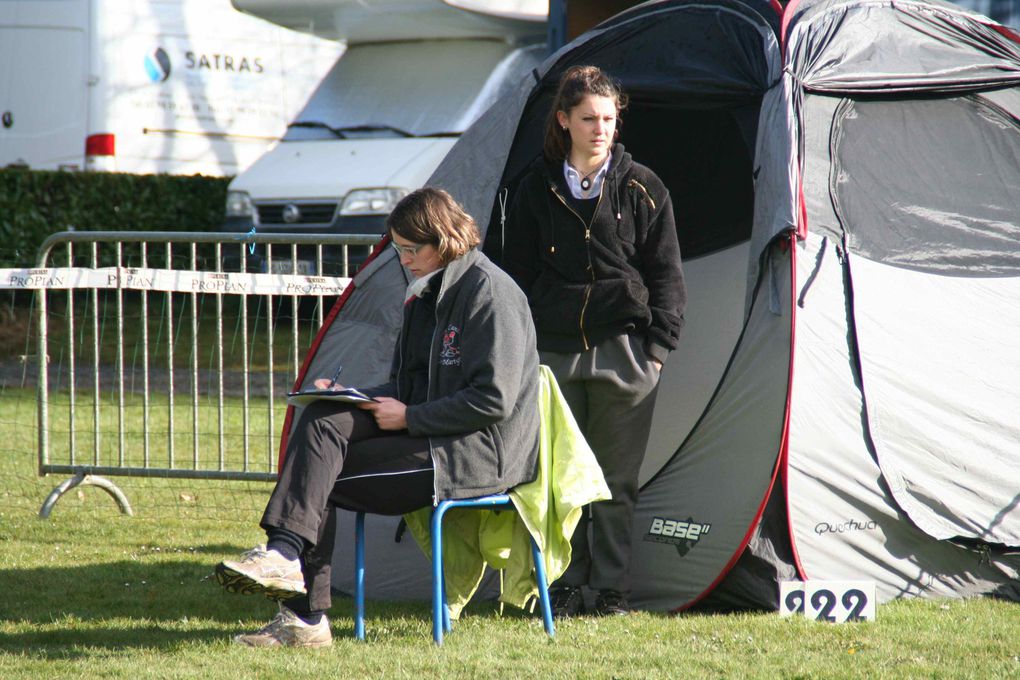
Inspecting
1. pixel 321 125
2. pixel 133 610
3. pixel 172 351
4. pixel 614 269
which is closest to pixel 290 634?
pixel 133 610

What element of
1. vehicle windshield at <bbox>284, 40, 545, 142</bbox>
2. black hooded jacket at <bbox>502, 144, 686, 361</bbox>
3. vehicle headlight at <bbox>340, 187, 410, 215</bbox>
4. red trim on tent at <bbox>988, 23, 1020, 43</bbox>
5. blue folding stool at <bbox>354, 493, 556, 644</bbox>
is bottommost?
blue folding stool at <bbox>354, 493, 556, 644</bbox>

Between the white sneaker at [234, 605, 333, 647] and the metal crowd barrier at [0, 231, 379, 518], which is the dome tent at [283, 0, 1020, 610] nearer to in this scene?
the white sneaker at [234, 605, 333, 647]

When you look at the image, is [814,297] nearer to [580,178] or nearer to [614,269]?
[614,269]

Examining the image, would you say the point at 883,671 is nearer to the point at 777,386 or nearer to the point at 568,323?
the point at 777,386

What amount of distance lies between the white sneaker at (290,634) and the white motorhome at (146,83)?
816 centimetres

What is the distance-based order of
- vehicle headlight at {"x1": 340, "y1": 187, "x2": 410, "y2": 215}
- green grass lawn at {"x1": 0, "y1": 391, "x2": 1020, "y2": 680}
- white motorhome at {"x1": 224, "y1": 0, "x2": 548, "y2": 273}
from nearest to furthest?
green grass lawn at {"x1": 0, "y1": 391, "x2": 1020, "y2": 680} < vehicle headlight at {"x1": 340, "y1": 187, "x2": 410, "y2": 215} < white motorhome at {"x1": 224, "y1": 0, "x2": 548, "y2": 273}

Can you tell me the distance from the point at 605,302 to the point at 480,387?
2.21 ft

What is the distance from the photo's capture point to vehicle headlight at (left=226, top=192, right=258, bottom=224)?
34.0 ft

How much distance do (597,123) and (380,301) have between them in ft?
3.75

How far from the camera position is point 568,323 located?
4.38 m

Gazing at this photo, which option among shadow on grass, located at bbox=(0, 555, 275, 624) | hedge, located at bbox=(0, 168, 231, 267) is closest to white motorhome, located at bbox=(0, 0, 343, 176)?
hedge, located at bbox=(0, 168, 231, 267)

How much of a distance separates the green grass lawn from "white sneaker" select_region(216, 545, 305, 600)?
229 mm

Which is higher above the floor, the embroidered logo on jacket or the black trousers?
the embroidered logo on jacket

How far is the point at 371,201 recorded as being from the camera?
9.65 meters
